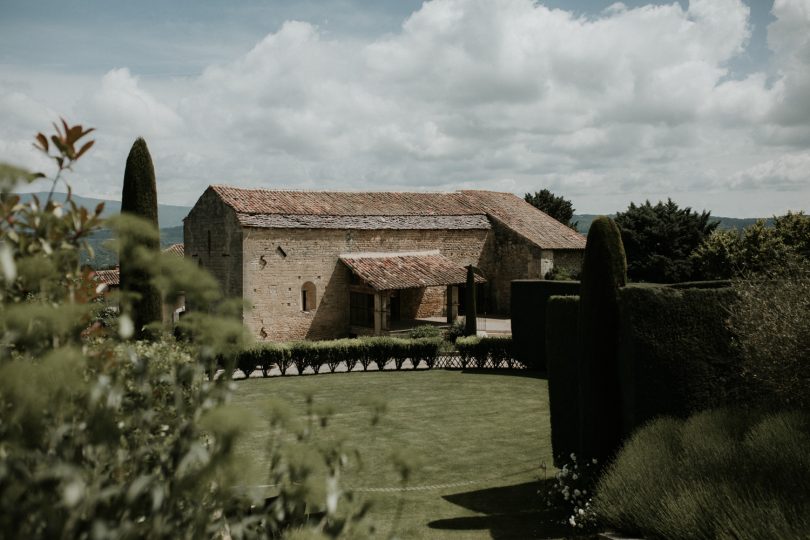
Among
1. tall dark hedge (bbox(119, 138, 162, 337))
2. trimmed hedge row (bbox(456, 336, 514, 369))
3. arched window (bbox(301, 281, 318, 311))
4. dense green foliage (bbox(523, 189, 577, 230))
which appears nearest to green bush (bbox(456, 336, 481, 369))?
trimmed hedge row (bbox(456, 336, 514, 369))

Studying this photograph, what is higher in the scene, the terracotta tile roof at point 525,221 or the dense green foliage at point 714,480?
the terracotta tile roof at point 525,221

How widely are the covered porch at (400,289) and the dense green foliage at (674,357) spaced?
19695 millimetres

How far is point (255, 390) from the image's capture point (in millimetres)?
19109

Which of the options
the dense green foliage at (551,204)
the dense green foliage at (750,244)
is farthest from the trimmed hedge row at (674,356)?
the dense green foliage at (551,204)

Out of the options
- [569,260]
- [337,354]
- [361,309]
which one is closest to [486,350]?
[337,354]

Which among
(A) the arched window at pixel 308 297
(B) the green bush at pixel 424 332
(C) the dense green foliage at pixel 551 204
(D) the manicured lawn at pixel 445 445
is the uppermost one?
(C) the dense green foliage at pixel 551 204

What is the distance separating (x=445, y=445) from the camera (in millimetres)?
12656

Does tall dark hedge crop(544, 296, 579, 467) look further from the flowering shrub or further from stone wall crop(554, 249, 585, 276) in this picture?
stone wall crop(554, 249, 585, 276)

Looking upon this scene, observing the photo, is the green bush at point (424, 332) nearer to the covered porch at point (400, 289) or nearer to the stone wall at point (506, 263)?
the covered porch at point (400, 289)

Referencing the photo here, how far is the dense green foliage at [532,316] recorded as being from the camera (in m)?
22.3

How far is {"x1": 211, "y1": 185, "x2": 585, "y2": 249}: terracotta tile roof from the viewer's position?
2903 cm

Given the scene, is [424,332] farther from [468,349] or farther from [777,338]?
[777,338]

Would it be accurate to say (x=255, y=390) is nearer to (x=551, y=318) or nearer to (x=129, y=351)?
(x=551, y=318)

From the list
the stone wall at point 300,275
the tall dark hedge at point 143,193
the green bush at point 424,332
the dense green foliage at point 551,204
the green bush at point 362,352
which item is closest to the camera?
the tall dark hedge at point 143,193
